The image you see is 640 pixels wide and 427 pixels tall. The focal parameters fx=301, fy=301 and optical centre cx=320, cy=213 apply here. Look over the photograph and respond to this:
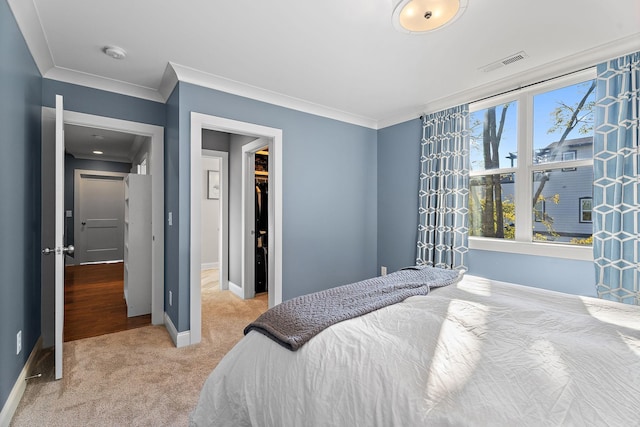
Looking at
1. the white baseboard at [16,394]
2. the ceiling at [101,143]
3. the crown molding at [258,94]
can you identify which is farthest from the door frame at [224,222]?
the white baseboard at [16,394]

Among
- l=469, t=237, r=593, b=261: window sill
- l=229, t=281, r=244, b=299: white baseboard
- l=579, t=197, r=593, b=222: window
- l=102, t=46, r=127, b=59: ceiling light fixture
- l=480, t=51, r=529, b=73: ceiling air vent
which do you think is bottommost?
l=229, t=281, r=244, b=299: white baseboard

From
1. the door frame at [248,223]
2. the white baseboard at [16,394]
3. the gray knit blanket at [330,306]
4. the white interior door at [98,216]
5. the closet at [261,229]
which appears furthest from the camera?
the white interior door at [98,216]

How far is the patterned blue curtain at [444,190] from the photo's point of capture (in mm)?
3145

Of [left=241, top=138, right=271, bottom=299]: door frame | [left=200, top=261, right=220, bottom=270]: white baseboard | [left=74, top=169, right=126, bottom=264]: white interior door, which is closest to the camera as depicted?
[left=241, top=138, right=271, bottom=299]: door frame

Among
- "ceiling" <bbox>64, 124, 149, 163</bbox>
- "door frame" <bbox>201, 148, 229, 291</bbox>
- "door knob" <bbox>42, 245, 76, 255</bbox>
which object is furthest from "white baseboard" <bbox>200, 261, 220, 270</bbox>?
"door knob" <bbox>42, 245, 76, 255</bbox>

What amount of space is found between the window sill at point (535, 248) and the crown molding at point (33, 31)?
12.9 ft

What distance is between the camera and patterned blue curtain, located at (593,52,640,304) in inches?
84.4

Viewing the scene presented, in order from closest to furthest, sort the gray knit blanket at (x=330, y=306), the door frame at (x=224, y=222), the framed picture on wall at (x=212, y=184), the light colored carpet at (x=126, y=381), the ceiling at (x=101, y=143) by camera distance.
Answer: the gray knit blanket at (x=330, y=306)
the light colored carpet at (x=126, y=381)
the door frame at (x=224, y=222)
the ceiling at (x=101, y=143)
the framed picture on wall at (x=212, y=184)

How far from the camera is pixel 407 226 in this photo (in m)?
3.76

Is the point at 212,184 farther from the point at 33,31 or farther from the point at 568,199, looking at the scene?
the point at 568,199

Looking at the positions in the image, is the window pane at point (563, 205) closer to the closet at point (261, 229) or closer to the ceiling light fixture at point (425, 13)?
the ceiling light fixture at point (425, 13)

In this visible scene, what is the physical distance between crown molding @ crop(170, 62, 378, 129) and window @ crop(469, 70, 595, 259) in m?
1.44

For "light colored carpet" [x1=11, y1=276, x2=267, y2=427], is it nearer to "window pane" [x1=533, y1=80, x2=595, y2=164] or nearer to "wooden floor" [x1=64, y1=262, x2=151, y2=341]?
"wooden floor" [x1=64, y1=262, x2=151, y2=341]

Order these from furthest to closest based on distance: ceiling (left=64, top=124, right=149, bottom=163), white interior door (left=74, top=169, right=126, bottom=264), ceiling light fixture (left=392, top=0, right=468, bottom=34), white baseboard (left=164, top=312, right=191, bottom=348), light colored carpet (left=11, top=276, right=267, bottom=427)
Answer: white interior door (left=74, top=169, right=126, bottom=264)
ceiling (left=64, top=124, right=149, bottom=163)
white baseboard (left=164, top=312, right=191, bottom=348)
light colored carpet (left=11, top=276, right=267, bottom=427)
ceiling light fixture (left=392, top=0, right=468, bottom=34)
